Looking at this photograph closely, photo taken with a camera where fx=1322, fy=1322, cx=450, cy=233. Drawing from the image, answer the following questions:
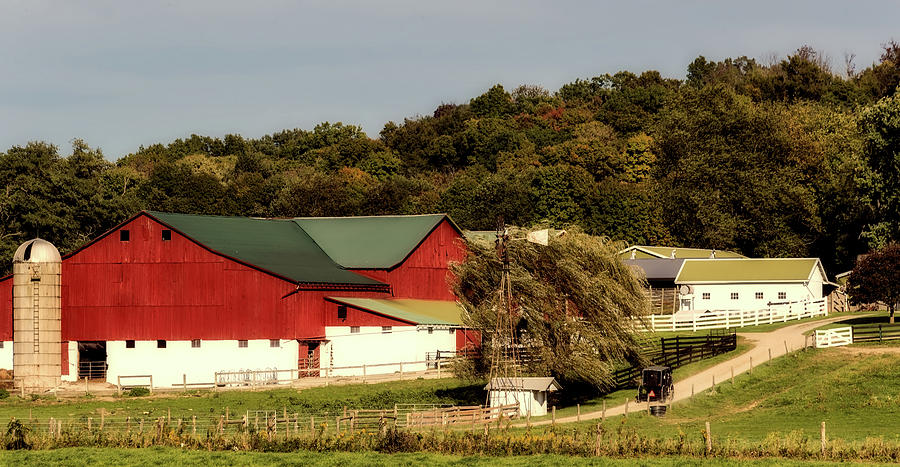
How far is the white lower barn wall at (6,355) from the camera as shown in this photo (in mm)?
77869

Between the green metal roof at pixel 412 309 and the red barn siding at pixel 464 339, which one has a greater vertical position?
the green metal roof at pixel 412 309

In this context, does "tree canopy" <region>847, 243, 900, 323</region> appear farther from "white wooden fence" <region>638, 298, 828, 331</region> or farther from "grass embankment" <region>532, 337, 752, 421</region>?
"grass embankment" <region>532, 337, 752, 421</region>

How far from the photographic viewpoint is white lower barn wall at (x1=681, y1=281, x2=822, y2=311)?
93.4m

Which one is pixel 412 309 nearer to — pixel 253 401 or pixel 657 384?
pixel 253 401

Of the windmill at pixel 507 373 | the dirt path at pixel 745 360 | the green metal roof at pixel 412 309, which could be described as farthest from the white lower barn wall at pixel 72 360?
the dirt path at pixel 745 360

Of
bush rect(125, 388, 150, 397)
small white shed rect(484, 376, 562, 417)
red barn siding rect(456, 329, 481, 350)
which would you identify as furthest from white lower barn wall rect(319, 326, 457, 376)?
small white shed rect(484, 376, 562, 417)

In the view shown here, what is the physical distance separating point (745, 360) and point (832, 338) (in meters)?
5.07

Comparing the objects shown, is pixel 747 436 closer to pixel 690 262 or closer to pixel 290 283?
pixel 290 283

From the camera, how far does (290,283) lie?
76188 millimetres

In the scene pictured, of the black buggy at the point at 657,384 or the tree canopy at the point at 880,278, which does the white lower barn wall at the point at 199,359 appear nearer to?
the black buggy at the point at 657,384

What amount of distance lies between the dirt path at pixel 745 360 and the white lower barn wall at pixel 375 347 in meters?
16.9

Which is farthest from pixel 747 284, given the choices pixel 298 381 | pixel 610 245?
pixel 298 381

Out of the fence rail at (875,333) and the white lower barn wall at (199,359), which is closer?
the fence rail at (875,333)

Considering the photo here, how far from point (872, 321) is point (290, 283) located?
36935mm
